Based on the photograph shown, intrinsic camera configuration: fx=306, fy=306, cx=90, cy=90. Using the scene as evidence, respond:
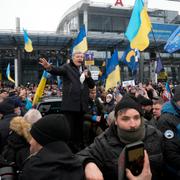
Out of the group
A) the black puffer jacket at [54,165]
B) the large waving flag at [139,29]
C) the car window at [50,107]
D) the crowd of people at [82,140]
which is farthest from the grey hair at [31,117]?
the large waving flag at [139,29]

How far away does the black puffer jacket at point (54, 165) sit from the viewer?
6.46 feet

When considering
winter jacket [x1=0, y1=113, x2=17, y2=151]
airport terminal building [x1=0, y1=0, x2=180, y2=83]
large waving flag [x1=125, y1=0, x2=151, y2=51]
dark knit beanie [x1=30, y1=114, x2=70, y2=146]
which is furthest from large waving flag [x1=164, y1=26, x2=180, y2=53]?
airport terminal building [x1=0, y1=0, x2=180, y2=83]

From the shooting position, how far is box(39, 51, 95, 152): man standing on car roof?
488 centimetres

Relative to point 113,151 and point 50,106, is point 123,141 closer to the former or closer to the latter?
point 113,151

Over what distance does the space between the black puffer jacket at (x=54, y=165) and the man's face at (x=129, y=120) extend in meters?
0.82

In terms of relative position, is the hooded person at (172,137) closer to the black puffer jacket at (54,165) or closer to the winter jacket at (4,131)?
the black puffer jacket at (54,165)

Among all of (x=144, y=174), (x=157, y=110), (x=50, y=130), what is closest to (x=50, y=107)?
(x=157, y=110)

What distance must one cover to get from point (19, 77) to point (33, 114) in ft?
103

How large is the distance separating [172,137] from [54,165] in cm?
160

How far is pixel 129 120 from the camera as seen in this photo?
2830mm

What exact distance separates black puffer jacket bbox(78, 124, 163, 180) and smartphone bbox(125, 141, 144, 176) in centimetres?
87

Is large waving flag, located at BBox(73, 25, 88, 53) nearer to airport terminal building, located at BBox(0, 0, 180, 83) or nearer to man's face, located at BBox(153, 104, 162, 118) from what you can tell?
man's face, located at BBox(153, 104, 162, 118)

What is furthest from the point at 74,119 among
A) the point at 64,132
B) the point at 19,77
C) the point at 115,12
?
the point at 115,12

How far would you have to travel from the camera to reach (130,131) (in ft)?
9.05
